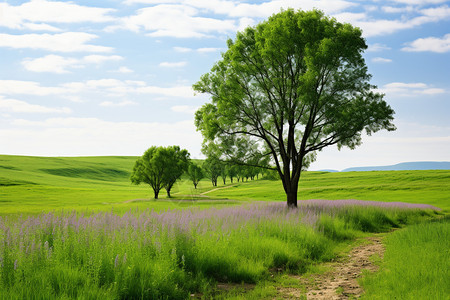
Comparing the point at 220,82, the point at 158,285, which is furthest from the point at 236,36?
the point at 158,285

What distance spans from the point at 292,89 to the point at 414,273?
1435cm

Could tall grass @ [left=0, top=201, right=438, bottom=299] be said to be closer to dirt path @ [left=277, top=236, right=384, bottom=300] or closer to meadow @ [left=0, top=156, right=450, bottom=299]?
meadow @ [left=0, top=156, right=450, bottom=299]

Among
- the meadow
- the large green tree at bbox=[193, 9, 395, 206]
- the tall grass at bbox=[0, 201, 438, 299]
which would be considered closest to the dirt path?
the meadow

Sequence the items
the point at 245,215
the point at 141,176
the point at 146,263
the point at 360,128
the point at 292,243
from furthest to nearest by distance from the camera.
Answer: the point at 141,176, the point at 360,128, the point at 245,215, the point at 292,243, the point at 146,263

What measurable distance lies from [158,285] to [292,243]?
17.7 feet

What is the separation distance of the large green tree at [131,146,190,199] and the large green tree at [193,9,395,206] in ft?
131

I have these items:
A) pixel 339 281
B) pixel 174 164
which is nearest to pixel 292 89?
pixel 339 281

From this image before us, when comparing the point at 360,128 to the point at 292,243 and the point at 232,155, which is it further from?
the point at 292,243

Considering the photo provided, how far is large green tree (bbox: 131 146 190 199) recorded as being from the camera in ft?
198

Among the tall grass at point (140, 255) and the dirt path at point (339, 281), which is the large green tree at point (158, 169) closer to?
the tall grass at point (140, 255)

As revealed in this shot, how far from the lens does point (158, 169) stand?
199ft

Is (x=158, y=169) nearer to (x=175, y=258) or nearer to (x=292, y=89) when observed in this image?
(x=292, y=89)

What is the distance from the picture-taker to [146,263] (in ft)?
20.1

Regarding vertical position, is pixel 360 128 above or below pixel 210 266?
above
